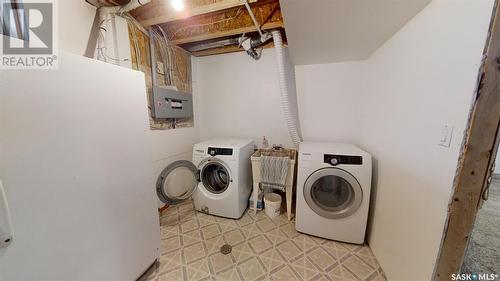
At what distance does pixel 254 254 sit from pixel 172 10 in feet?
7.83

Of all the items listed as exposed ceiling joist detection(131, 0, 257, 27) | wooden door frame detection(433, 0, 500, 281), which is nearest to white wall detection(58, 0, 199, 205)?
exposed ceiling joist detection(131, 0, 257, 27)

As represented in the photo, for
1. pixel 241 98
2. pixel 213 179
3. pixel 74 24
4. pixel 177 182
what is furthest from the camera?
pixel 241 98

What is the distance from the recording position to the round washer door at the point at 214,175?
193cm

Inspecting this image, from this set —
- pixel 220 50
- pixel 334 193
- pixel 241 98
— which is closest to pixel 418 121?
pixel 334 193

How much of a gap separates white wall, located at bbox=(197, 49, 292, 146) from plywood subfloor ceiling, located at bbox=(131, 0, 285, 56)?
327 millimetres

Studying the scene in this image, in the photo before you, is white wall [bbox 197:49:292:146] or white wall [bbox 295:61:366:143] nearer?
white wall [bbox 295:61:366:143]

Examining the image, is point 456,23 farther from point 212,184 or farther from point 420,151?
point 212,184

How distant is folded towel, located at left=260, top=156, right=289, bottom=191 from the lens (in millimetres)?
1852

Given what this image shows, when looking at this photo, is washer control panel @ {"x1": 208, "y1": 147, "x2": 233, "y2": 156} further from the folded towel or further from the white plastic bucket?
the white plastic bucket

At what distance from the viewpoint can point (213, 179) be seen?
214 cm

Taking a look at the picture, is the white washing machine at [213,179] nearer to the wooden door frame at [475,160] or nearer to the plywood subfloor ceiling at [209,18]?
the plywood subfloor ceiling at [209,18]

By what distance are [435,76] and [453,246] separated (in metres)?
0.81

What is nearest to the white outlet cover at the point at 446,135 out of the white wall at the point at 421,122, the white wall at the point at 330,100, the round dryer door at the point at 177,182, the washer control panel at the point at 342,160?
the white wall at the point at 421,122

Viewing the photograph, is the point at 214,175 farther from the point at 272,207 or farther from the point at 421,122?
the point at 421,122
